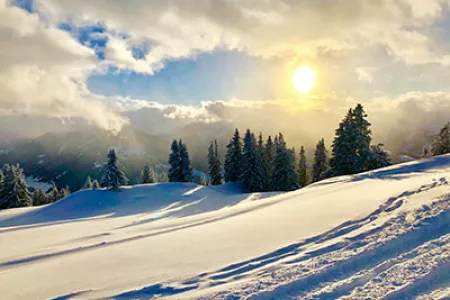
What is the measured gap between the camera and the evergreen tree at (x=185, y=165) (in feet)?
154

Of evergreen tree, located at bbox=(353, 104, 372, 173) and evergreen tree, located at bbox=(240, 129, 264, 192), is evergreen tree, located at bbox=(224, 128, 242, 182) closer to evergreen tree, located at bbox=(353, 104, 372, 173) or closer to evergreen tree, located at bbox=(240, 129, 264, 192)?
evergreen tree, located at bbox=(240, 129, 264, 192)

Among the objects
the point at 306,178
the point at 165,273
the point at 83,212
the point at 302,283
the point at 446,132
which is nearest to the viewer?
the point at 302,283

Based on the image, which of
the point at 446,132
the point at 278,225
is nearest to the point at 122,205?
the point at 278,225

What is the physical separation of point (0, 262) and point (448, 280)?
12.9m

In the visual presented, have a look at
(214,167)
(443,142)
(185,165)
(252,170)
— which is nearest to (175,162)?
(185,165)

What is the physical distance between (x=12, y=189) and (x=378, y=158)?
47.8 meters

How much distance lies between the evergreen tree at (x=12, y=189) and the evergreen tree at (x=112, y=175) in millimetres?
13535

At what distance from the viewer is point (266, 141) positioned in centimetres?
5066

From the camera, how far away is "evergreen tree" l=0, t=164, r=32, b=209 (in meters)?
38.4

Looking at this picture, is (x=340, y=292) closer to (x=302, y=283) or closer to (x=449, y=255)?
(x=302, y=283)

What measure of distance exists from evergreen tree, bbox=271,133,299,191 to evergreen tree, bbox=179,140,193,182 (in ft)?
46.6

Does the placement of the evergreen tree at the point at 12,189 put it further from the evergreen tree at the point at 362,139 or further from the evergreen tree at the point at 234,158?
the evergreen tree at the point at 362,139

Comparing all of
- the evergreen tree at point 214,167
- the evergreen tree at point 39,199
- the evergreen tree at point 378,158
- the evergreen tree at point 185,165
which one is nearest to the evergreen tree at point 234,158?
the evergreen tree at point 214,167

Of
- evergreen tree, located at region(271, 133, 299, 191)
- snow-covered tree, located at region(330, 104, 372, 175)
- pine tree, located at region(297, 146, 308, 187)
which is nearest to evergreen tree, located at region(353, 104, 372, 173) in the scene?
snow-covered tree, located at region(330, 104, 372, 175)
